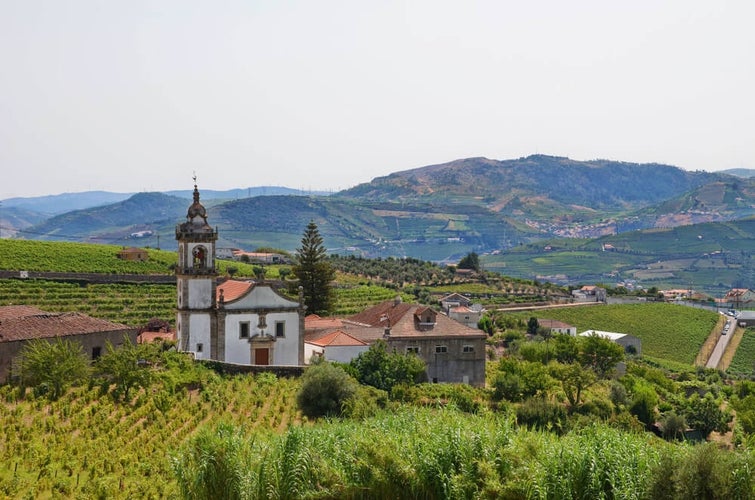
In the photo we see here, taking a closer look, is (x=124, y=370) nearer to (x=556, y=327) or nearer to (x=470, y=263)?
(x=556, y=327)

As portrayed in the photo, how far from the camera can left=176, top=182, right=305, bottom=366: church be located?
45094 mm

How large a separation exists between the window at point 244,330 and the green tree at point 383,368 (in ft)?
20.2

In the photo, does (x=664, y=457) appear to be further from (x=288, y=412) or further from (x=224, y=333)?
(x=224, y=333)

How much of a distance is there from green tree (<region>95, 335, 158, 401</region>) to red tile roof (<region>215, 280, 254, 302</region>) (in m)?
10.2

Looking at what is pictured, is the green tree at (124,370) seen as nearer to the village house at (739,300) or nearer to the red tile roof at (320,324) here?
the red tile roof at (320,324)

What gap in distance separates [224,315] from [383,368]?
9275 mm

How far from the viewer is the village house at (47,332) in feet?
117

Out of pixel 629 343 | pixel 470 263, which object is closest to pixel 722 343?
pixel 629 343

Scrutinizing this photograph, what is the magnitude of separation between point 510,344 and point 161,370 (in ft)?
132

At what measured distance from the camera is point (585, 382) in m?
44.2

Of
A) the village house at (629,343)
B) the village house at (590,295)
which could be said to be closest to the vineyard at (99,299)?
the village house at (629,343)

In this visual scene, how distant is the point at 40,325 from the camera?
3881 centimetres

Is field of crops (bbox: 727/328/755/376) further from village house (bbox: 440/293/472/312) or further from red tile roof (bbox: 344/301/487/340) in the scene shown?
red tile roof (bbox: 344/301/487/340)

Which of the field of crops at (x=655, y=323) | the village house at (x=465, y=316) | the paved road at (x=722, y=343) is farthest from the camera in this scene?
the field of crops at (x=655, y=323)
